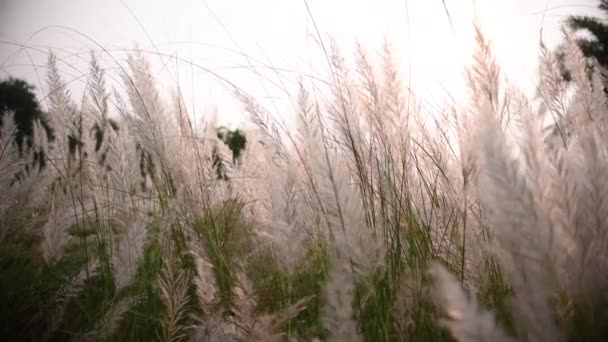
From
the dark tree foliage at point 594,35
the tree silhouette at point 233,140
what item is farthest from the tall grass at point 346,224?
the dark tree foliage at point 594,35

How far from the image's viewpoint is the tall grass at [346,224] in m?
0.58

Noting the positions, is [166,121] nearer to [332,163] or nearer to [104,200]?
[104,200]

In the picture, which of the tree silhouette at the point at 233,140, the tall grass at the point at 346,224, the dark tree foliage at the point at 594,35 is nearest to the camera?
the tall grass at the point at 346,224

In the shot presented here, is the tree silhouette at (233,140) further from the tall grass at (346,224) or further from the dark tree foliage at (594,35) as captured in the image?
the dark tree foliage at (594,35)

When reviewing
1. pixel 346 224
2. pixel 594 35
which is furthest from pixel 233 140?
pixel 346 224

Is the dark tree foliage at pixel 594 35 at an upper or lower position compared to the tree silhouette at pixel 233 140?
upper

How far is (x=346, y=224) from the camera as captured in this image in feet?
2.82

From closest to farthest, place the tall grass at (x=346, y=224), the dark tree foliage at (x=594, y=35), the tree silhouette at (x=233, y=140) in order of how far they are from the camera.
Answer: the tall grass at (x=346, y=224) → the tree silhouette at (x=233, y=140) → the dark tree foliage at (x=594, y=35)

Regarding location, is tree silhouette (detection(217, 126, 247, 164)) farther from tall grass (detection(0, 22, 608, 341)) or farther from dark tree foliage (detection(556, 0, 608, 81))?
dark tree foliage (detection(556, 0, 608, 81))

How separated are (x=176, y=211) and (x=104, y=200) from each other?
0.67 metres

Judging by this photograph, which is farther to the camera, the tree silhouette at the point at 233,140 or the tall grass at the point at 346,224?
the tree silhouette at the point at 233,140

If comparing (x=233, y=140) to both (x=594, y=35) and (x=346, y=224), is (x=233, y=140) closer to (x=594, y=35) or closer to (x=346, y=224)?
(x=594, y=35)

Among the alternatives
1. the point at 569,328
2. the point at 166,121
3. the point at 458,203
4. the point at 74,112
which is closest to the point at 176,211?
the point at 166,121

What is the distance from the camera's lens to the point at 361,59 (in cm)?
168
